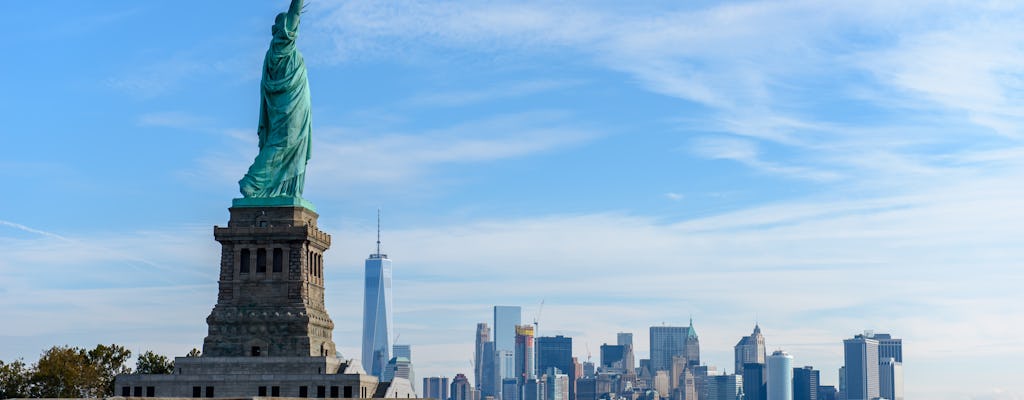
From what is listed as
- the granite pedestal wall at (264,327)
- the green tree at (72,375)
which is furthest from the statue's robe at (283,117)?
the green tree at (72,375)

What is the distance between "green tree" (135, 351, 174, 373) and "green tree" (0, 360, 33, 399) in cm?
1277

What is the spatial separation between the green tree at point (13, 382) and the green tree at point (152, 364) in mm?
12770

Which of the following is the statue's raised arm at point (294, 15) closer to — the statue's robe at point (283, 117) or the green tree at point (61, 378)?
the statue's robe at point (283, 117)

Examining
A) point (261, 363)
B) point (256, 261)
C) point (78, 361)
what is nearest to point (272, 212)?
point (256, 261)

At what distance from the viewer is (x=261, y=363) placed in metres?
110

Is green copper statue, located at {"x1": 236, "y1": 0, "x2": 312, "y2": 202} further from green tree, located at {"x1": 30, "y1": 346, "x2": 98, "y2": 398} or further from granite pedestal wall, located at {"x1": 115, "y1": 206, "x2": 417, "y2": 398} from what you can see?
green tree, located at {"x1": 30, "y1": 346, "x2": 98, "y2": 398}

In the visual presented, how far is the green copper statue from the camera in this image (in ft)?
383

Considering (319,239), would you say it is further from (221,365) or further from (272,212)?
(221,365)

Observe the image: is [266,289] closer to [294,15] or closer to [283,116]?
[283,116]

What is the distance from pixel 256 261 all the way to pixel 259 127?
10.3 metres

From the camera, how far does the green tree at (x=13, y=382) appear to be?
410 feet

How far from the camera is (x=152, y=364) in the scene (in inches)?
5468

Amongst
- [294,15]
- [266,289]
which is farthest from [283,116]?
[266,289]

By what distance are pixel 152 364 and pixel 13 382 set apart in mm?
15057
